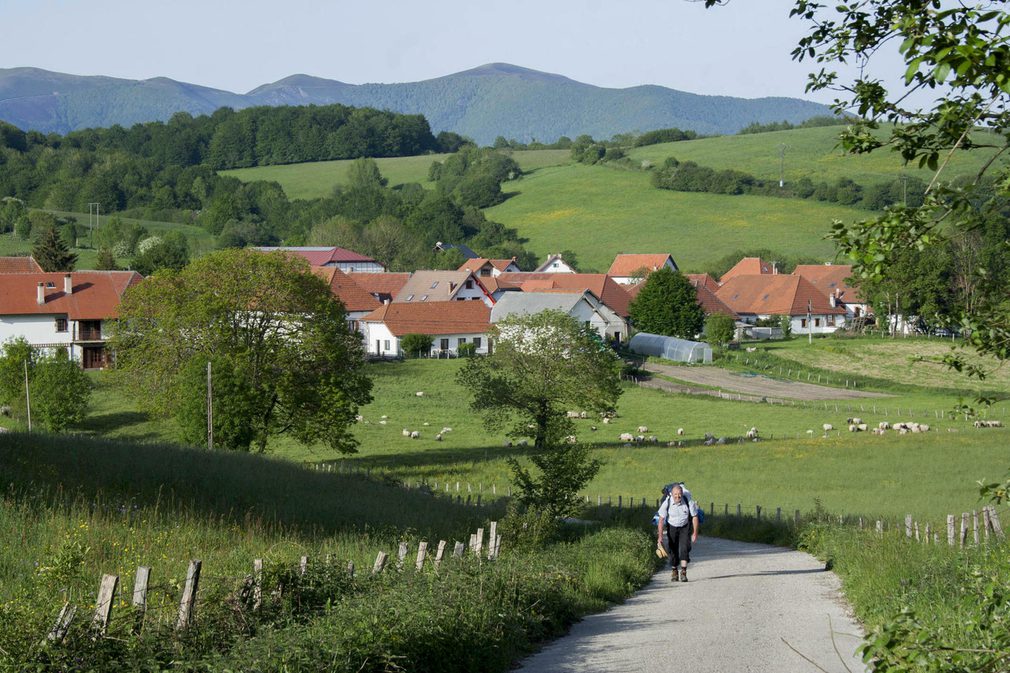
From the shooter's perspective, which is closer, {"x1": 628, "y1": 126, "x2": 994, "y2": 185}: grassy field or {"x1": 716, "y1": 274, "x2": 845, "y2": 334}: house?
{"x1": 716, "y1": 274, "x2": 845, "y2": 334}: house

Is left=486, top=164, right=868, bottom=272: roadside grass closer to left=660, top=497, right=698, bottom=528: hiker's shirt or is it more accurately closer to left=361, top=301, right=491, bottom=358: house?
left=361, top=301, right=491, bottom=358: house

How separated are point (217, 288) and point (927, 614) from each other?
4091 cm

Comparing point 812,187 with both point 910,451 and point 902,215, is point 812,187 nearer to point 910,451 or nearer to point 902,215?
point 910,451

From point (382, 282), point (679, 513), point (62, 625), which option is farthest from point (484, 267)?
point (62, 625)

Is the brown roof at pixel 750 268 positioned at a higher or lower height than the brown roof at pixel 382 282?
higher

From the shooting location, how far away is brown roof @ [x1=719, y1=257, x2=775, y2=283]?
13150 centimetres

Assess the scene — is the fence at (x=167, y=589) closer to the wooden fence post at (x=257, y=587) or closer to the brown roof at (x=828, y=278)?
the wooden fence post at (x=257, y=587)

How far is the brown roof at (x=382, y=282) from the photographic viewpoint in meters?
116

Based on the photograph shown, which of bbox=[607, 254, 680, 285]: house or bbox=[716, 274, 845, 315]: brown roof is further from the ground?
bbox=[607, 254, 680, 285]: house

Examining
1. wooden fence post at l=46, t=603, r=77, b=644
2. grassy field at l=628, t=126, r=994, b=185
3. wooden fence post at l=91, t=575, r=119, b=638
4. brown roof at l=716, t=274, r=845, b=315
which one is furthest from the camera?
grassy field at l=628, t=126, r=994, b=185

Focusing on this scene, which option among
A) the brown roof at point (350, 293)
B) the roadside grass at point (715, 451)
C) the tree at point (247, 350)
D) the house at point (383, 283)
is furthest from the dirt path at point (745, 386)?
the house at point (383, 283)

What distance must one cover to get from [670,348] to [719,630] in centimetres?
7738

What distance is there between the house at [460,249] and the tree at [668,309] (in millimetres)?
61292

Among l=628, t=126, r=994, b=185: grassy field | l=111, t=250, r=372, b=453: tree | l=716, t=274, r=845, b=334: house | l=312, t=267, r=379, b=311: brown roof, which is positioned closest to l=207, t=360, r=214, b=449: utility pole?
l=111, t=250, r=372, b=453: tree
